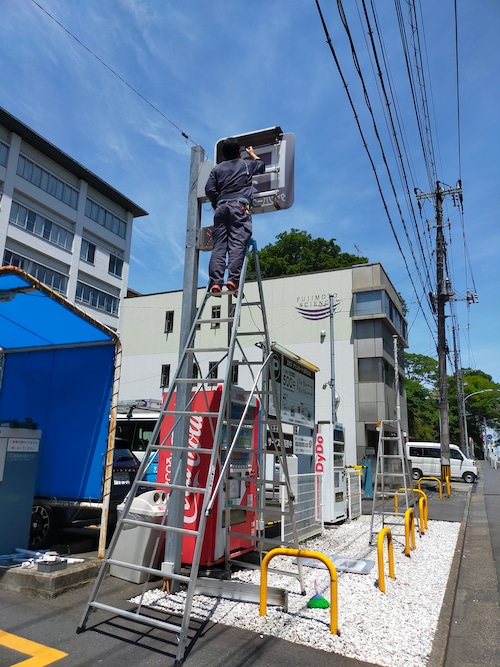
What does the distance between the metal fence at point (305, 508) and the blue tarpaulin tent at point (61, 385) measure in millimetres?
3041

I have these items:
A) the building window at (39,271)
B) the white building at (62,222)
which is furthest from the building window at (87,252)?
the building window at (39,271)

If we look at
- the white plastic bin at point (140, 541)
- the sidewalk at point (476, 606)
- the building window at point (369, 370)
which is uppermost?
the building window at point (369, 370)

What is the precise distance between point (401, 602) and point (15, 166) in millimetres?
34987

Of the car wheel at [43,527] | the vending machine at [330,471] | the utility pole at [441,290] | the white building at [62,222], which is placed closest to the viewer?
the car wheel at [43,527]

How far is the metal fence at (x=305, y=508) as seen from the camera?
7.34m

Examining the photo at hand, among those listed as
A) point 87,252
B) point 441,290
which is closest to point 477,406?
point 441,290

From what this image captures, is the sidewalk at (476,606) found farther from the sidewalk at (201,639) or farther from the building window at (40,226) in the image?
the building window at (40,226)

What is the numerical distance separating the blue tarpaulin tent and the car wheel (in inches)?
10.7

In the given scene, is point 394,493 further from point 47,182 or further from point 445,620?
point 47,182

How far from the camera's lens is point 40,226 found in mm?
33250

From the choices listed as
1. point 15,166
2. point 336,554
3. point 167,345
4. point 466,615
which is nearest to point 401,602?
point 466,615

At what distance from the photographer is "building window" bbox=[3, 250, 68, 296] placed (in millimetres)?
31141

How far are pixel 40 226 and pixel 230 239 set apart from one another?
3319 centimetres

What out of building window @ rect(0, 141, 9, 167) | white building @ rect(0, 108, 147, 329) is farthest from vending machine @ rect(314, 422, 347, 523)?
building window @ rect(0, 141, 9, 167)
